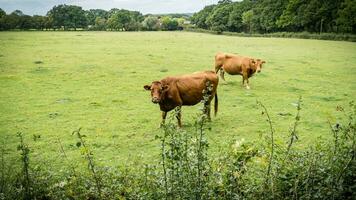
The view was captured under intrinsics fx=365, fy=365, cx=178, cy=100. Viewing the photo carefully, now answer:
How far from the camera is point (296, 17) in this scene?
7769cm

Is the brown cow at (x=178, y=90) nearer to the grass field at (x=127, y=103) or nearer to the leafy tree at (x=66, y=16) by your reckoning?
the grass field at (x=127, y=103)

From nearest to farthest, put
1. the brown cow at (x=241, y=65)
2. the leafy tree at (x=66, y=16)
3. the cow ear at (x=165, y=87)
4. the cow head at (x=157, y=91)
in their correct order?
the cow head at (x=157, y=91)
the cow ear at (x=165, y=87)
the brown cow at (x=241, y=65)
the leafy tree at (x=66, y=16)

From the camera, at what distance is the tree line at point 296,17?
6328 centimetres

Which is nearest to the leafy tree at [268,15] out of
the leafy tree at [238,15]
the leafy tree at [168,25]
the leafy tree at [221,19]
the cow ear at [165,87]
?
the leafy tree at [238,15]

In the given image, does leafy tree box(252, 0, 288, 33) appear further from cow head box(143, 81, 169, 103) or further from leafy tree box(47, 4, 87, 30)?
cow head box(143, 81, 169, 103)

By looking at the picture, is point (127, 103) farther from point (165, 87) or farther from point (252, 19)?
point (252, 19)

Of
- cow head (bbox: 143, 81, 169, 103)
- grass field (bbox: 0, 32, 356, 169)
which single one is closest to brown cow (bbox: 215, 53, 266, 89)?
grass field (bbox: 0, 32, 356, 169)

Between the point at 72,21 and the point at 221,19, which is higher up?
the point at 221,19

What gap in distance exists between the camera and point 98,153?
9.98 m

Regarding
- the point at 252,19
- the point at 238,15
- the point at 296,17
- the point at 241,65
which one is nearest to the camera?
the point at 241,65

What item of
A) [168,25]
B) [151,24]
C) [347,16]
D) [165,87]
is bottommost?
[165,87]

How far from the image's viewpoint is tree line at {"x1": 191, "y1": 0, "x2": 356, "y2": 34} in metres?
63.3

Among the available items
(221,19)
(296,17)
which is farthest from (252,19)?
(221,19)

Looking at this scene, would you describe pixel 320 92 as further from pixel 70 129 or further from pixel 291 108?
pixel 70 129
